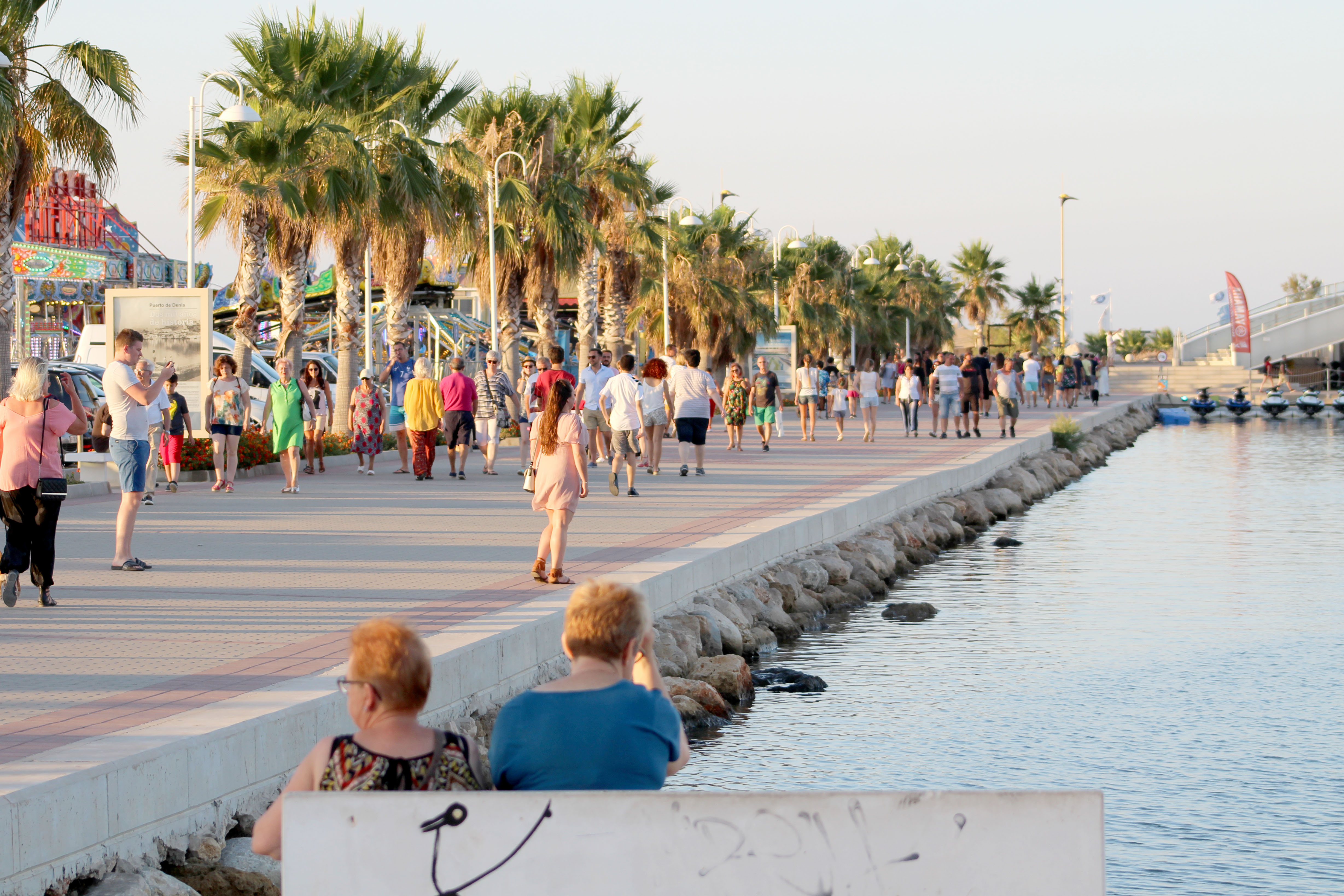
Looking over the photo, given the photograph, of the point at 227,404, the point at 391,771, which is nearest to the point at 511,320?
the point at 227,404

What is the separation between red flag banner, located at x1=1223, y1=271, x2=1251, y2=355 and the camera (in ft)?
227

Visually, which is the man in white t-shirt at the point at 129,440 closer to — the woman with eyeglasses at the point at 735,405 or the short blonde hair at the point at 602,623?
the short blonde hair at the point at 602,623

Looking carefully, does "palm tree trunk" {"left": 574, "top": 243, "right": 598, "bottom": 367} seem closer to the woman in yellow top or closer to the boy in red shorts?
the woman in yellow top

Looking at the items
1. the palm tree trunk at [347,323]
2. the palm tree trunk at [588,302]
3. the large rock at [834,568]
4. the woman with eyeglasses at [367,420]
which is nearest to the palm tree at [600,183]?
the palm tree trunk at [588,302]

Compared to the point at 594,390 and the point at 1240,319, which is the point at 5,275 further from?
the point at 1240,319

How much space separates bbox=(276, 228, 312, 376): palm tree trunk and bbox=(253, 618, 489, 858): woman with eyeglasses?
22.5 meters

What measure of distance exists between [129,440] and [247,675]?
458cm

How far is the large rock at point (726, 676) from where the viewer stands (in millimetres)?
10789

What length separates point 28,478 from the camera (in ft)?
32.5

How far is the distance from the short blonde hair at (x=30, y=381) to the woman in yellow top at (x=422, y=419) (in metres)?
10.6

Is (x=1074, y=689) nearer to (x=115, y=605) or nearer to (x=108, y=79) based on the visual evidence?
(x=115, y=605)

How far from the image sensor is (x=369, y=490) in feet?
63.1

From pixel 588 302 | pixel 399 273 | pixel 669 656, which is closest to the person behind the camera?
pixel 669 656

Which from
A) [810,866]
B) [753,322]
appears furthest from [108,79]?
[753,322]
